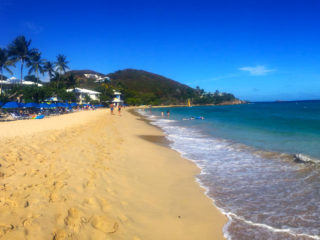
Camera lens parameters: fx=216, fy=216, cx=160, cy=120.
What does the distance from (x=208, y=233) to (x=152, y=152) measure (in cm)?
538

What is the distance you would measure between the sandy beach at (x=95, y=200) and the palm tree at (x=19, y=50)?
42518mm

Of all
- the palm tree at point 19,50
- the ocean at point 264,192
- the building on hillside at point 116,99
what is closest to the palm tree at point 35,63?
the palm tree at point 19,50

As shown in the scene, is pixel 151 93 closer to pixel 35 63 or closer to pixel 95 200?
pixel 35 63

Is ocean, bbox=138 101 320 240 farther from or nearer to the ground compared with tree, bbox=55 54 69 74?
nearer to the ground

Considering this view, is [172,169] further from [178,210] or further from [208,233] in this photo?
[208,233]

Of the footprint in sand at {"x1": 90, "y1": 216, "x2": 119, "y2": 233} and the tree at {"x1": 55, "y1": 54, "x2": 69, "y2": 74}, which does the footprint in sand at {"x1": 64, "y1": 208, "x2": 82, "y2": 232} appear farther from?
the tree at {"x1": 55, "y1": 54, "x2": 69, "y2": 74}

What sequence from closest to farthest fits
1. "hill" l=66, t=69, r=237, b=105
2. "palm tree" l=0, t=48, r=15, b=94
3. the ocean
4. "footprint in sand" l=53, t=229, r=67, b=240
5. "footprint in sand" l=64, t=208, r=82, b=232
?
"footprint in sand" l=53, t=229, r=67, b=240
"footprint in sand" l=64, t=208, r=82, b=232
the ocean
"palm tree" l=0, t=48, r=15, b=94
"hill" l=66, t=69, r=237, b=105

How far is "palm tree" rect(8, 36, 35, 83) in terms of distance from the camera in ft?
130

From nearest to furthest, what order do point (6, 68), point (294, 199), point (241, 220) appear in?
1. point (241, 220)
2. point (294, 199)
3. point (6, 68)

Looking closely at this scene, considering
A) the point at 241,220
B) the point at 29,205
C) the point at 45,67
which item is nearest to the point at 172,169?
the point at 241,220

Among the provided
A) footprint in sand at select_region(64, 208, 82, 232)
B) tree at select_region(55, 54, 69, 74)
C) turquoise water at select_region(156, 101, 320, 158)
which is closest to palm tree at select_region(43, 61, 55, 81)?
tree at select_region(55, 54, 69, 74)

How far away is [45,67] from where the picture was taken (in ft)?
175

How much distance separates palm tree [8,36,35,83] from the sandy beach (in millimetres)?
42518

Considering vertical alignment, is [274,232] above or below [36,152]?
below
